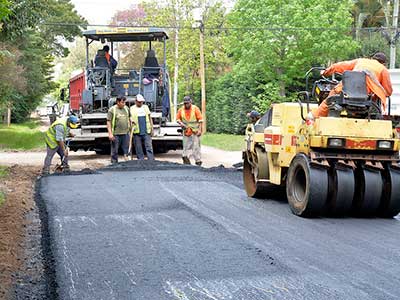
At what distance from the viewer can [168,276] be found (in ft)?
16.7

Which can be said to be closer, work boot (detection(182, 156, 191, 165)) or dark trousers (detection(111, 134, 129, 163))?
dark trousers (detection(111, 134, 129, 163))

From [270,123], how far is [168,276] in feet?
15.2

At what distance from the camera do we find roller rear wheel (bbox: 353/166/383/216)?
304 inches

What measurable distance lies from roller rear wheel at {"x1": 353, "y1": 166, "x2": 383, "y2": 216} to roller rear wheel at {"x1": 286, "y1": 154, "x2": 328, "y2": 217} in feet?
1.54

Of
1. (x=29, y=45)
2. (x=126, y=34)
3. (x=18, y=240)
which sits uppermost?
(x=29, y=45)

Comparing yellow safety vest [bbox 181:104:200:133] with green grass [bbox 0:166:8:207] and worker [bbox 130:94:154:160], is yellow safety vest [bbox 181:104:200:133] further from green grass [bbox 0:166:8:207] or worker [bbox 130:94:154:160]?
green grass [bbox 0:166:8:207]

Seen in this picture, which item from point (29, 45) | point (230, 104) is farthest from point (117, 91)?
point (29, 45)

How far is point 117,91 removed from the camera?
1781cm

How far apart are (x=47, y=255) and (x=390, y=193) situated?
4.14 m

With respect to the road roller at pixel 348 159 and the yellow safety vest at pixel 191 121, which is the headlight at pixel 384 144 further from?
the yellow safety vest at pixel 191 121

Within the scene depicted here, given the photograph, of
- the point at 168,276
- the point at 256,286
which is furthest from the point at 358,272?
the point at 168,276

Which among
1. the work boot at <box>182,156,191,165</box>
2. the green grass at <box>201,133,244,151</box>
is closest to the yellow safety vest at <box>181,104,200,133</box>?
the work boot at <box>182,156,191,165</box>

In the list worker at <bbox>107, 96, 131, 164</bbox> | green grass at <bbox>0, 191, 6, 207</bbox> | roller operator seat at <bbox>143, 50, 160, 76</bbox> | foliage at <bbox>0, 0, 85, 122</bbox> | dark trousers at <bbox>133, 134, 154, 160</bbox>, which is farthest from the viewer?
roller operator seat at <bbox>143, 50, 160, 76</bbox>

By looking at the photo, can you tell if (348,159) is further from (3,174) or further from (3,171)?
(3,171)
